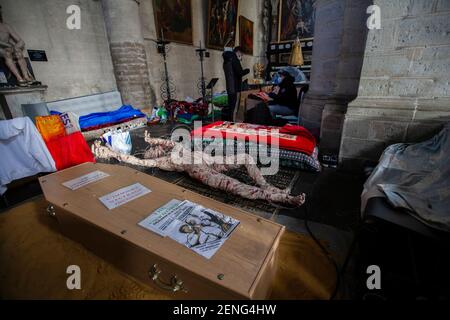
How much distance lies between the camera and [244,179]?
95.0 inches

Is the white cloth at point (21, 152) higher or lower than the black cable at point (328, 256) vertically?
higher

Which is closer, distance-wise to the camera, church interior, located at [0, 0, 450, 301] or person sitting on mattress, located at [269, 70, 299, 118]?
church interior, located at [0, 0, 450, 301]

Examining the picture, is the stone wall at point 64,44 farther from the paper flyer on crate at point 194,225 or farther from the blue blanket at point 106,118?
the paper flyer on crate at point 194,225

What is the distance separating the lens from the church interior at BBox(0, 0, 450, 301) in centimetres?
110

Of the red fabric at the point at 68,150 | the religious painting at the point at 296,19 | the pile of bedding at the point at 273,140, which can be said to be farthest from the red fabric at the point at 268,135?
the religious painting at the point at 296,19

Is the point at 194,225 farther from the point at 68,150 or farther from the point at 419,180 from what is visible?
the point at 68,150

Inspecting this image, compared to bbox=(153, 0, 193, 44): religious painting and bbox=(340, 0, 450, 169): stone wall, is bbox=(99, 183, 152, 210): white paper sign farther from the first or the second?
bbox=(153, 0, 193, 44): religious painting

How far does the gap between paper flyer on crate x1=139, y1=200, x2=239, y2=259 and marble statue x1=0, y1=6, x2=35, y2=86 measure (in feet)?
13.6

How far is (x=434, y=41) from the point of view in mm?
1998

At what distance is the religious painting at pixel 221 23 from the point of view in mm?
7427

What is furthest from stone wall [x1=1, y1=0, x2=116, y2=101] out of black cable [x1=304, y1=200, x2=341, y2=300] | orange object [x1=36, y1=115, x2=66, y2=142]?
black cable [x1=304, y1=200, x2=341, y2=300]

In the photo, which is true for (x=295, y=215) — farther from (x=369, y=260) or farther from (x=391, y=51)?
(x=391, y=51)

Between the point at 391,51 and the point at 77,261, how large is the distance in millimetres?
3211

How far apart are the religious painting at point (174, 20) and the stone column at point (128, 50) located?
28.9 inches
